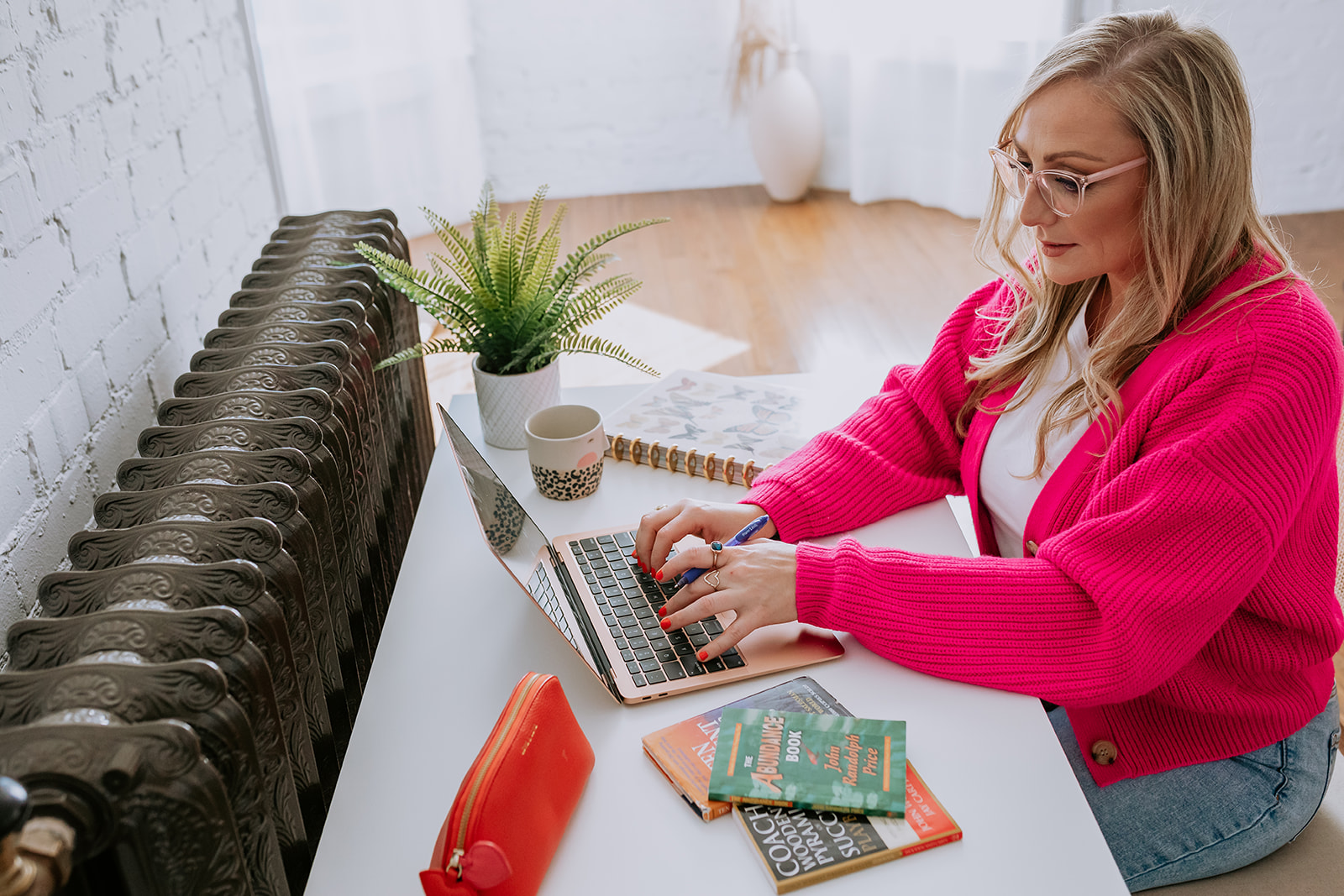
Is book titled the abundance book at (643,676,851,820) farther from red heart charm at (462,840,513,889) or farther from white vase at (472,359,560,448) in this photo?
white vase at (472,359,560,448)

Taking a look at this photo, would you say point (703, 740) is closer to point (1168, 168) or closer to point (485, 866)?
point (485, 866)

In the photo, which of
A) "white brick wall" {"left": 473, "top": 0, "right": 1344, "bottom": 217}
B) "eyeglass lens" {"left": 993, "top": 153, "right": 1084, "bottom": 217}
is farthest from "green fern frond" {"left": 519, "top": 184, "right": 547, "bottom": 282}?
"white brick wall" {"left": 473, "top": 0, "right": 1344, "bottom": 217}

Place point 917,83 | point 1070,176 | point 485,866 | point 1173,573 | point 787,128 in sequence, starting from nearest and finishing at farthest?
point 485,866
point 1173,573
point 1070,176
point 917,83
point 787,128

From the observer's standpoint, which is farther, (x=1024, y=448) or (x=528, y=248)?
(x=528, y=248)

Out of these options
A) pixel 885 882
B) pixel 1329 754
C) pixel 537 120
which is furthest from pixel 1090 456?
pixel 537 120

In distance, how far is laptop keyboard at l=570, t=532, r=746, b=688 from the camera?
985mm

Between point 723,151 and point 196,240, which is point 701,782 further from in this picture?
point 723,151

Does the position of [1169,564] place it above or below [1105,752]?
above

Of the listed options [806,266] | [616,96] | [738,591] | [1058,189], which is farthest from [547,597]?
[616,96]

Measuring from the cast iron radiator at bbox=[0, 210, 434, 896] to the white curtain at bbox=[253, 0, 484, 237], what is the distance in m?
2.32

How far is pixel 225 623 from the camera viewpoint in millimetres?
806

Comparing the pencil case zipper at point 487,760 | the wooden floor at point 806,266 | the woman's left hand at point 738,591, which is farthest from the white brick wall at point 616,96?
the pencil case zipper at point 487,760

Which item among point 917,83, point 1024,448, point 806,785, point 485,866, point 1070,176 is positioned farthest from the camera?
point 917,83

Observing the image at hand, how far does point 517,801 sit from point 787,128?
156 inches
